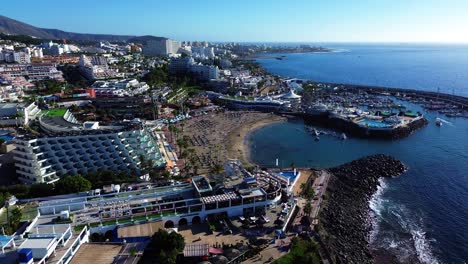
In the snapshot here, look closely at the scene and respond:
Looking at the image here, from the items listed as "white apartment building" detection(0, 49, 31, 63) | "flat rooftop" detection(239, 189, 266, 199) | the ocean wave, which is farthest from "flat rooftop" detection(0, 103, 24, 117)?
the ocean wave

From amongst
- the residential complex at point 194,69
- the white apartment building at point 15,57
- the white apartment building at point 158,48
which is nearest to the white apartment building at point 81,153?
the residential complex at point 194,69

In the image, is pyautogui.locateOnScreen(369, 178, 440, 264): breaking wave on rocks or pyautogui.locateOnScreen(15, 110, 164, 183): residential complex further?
pyautogui.locateOnScreen(15, 110, 164, 183): residential complex

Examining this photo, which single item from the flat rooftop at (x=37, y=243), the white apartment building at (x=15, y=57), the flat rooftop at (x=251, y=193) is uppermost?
the white apartment building at (x=15, y=57)

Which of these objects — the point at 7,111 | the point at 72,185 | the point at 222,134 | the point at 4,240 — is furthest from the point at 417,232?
the point at 7,111

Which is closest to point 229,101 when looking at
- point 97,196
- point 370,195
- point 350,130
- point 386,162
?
point 350,130

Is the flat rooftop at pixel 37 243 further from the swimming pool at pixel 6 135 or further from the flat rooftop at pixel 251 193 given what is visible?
the swimming pool at pixel 6 135

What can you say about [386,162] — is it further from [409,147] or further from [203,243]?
[203,243]

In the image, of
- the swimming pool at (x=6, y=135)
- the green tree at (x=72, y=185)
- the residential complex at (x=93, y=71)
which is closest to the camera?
the green tree at (x=72, y=185)

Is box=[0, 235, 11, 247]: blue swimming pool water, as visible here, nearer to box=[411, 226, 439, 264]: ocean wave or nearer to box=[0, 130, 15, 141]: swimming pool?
box=[0, 130, 15, 141]: swimming pool
